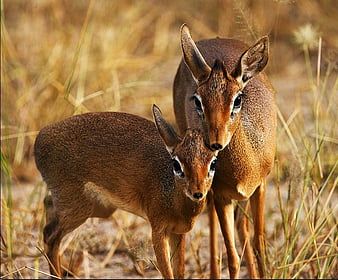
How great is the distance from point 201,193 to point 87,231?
61.5 inches

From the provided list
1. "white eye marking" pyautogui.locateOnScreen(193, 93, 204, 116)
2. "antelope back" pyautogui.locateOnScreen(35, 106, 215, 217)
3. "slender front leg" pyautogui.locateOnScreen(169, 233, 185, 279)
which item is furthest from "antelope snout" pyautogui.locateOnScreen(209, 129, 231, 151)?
"slender front leg" pyautogui.locateOnScreen(169, 233, 185, 279)

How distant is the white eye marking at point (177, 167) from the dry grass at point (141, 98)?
445 millimetres

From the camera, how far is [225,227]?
14.7ft

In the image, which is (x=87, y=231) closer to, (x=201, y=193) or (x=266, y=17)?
(x=201, y=193)

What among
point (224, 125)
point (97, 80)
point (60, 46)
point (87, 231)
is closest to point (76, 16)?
point (60, 46)

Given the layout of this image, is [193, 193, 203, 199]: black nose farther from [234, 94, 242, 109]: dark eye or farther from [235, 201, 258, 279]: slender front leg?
[235, 201, 258, 279]: slender front leg

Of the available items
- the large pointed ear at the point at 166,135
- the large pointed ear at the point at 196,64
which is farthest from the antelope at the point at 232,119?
the large pointed ear at the point at 166,135

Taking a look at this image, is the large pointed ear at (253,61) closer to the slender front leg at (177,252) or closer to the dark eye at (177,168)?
the dark eye at (177,168)

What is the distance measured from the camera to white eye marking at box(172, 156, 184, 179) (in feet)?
13.0

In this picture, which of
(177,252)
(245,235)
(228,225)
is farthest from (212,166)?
(245,235)

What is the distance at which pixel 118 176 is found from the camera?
14.6ft

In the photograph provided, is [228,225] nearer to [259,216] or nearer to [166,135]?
[259,216]

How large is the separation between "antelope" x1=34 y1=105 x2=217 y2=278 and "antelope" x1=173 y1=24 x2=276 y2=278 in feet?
0.80

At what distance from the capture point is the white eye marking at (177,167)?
396cm
